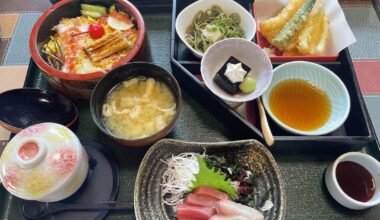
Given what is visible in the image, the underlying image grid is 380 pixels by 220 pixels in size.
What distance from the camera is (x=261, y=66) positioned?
162 centimetres

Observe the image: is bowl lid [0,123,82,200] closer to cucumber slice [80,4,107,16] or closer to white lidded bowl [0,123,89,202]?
white lidded bowl [0,123,89,202]

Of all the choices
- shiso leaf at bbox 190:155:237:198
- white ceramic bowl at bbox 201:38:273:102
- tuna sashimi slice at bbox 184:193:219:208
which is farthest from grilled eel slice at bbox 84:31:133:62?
tuna sashimi slice at bbox 184:193:219:208

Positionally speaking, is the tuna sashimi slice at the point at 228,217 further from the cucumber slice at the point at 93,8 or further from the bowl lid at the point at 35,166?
the cucumber slice at the point at 93,8

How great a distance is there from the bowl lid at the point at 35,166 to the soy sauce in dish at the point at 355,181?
1114 mm

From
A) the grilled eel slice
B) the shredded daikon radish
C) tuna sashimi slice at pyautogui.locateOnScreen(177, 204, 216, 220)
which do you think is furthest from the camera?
the grilled eel slice

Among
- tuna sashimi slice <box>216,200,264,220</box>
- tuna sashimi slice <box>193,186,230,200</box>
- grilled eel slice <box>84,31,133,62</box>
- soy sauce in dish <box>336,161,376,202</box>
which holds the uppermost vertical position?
grilled eel slice <box>84,31,133,62</box>

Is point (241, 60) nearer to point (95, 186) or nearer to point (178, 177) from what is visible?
point (178, 177)

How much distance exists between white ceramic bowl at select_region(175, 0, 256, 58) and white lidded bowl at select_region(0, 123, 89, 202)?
0.85 m

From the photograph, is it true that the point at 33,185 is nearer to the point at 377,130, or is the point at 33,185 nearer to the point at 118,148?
the point at 118,148

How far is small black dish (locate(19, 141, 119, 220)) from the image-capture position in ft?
4.35

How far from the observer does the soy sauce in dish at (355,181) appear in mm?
1328

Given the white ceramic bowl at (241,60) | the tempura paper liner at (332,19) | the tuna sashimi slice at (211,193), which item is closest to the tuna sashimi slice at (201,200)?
the tuna sashimi slice at (211,193)

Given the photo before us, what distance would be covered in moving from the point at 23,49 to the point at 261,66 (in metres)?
1.46

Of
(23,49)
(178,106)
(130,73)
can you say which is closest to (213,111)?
(178,106)
